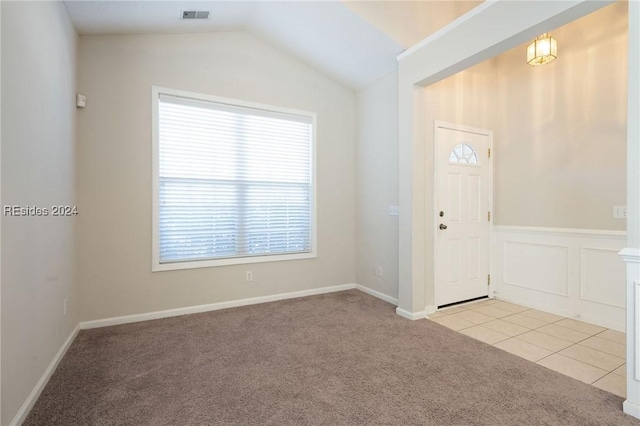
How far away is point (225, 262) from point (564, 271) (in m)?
3.94

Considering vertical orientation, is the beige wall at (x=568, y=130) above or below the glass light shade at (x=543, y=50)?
below

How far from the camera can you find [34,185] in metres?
2.03

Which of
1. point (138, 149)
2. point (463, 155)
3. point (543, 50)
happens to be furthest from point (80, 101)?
point (543, 50)

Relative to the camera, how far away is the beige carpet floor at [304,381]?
1814mm

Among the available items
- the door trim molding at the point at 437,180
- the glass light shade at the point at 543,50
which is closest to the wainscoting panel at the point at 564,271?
the door trim molding at the point at 437,180

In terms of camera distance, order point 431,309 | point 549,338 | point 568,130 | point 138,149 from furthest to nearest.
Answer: point 431,309, point 568,130, point 138,149, point 549,338

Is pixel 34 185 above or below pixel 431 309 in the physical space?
above

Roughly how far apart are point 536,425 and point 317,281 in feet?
9.75

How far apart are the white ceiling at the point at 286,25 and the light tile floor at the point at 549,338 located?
3118 mm

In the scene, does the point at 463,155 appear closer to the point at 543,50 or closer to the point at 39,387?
the point at 543,50

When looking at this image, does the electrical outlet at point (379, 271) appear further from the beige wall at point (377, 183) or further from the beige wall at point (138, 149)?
the beige wall at point (138, 149)

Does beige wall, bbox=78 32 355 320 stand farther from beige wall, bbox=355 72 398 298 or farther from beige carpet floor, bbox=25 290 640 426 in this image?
beige wall, bbox=355 72 398 298

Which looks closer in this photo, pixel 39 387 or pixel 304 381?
pixel 39 387

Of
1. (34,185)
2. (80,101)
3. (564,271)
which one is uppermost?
(80,101)
